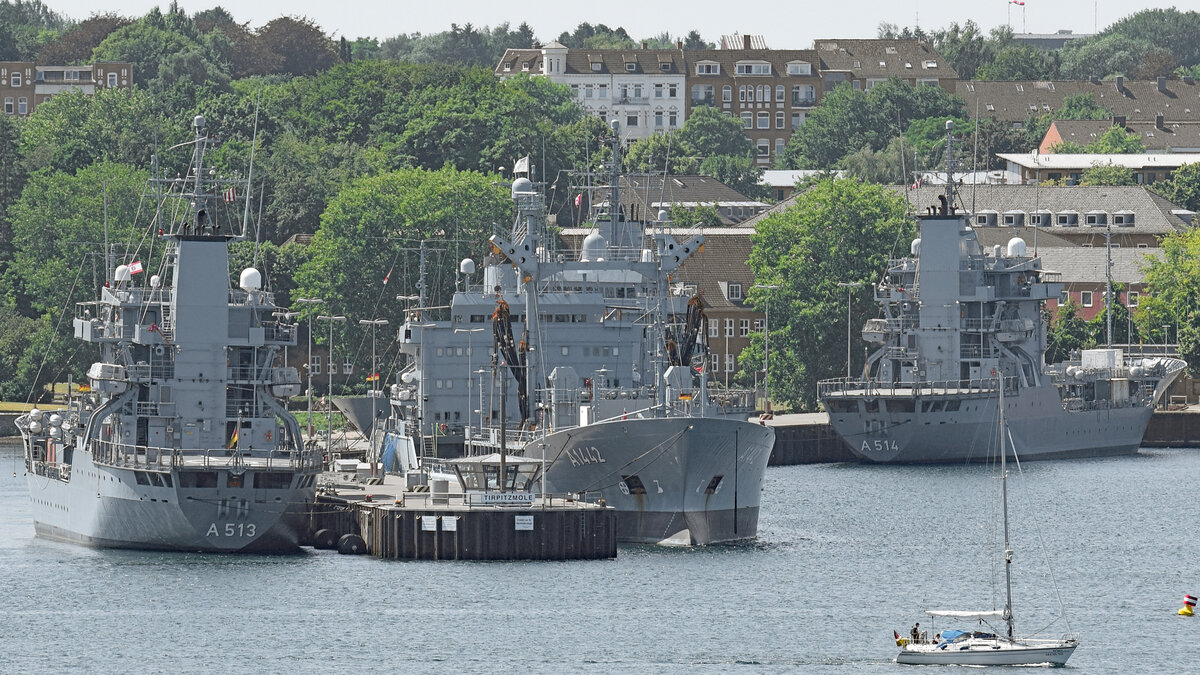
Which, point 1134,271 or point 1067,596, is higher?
point 1134,271

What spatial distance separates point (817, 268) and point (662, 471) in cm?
6975

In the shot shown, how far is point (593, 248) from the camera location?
113 m

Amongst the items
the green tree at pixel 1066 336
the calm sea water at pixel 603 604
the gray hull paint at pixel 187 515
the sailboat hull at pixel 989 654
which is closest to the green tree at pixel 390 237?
the green tree at pixel 1066 336

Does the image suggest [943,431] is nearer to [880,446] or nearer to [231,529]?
[880,446]

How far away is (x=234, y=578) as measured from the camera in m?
91.2

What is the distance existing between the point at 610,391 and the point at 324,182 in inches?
3537

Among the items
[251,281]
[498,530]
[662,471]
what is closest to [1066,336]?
[662,471]

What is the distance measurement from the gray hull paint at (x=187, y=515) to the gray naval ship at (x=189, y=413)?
0.15ft

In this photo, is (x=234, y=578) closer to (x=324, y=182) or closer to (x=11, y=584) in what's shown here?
(x=11, y=584)

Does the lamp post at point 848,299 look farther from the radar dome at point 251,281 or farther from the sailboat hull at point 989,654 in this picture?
the sailboat hull at point 989,654

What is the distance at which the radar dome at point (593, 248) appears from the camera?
113 m

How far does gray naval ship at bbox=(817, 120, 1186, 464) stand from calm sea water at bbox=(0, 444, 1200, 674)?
34.0 meters

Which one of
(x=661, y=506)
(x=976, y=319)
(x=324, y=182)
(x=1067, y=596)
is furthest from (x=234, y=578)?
(x=324, y=182)

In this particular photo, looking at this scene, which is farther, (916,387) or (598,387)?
(916,387)
